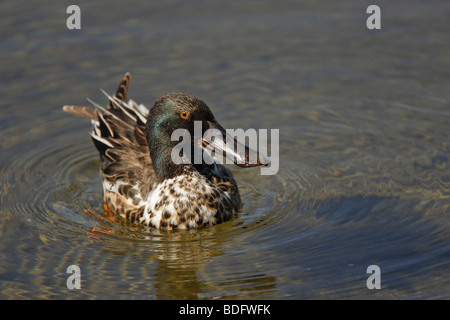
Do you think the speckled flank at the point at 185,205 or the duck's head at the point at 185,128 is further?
the speckled flank at the point at 185,205

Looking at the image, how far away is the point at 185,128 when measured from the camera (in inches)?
320

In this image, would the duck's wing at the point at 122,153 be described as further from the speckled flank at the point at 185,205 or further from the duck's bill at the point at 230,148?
the duck's bill at the point at 230,148

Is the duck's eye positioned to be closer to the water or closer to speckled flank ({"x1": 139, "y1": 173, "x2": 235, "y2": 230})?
speckled flank ({"x1": 139, "y1": 173, "x2": 235, "y2": 230})

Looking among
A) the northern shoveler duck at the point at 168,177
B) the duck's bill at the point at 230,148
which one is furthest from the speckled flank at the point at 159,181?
the duck's bill at the point at 230,148

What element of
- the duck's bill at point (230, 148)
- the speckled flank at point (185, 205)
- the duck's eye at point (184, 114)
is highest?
the duck's eye at point (184, 114)

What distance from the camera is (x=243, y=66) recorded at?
11844 millimetres

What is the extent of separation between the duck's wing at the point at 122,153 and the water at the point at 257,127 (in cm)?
36

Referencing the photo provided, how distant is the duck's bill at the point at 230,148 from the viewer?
7922 millimetres

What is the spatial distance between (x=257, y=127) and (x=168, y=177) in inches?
96.5

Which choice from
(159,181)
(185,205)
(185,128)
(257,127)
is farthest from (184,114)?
(257,127)

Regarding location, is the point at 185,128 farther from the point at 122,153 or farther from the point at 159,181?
the point at 122,153

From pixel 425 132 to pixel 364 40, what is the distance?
278 cm
